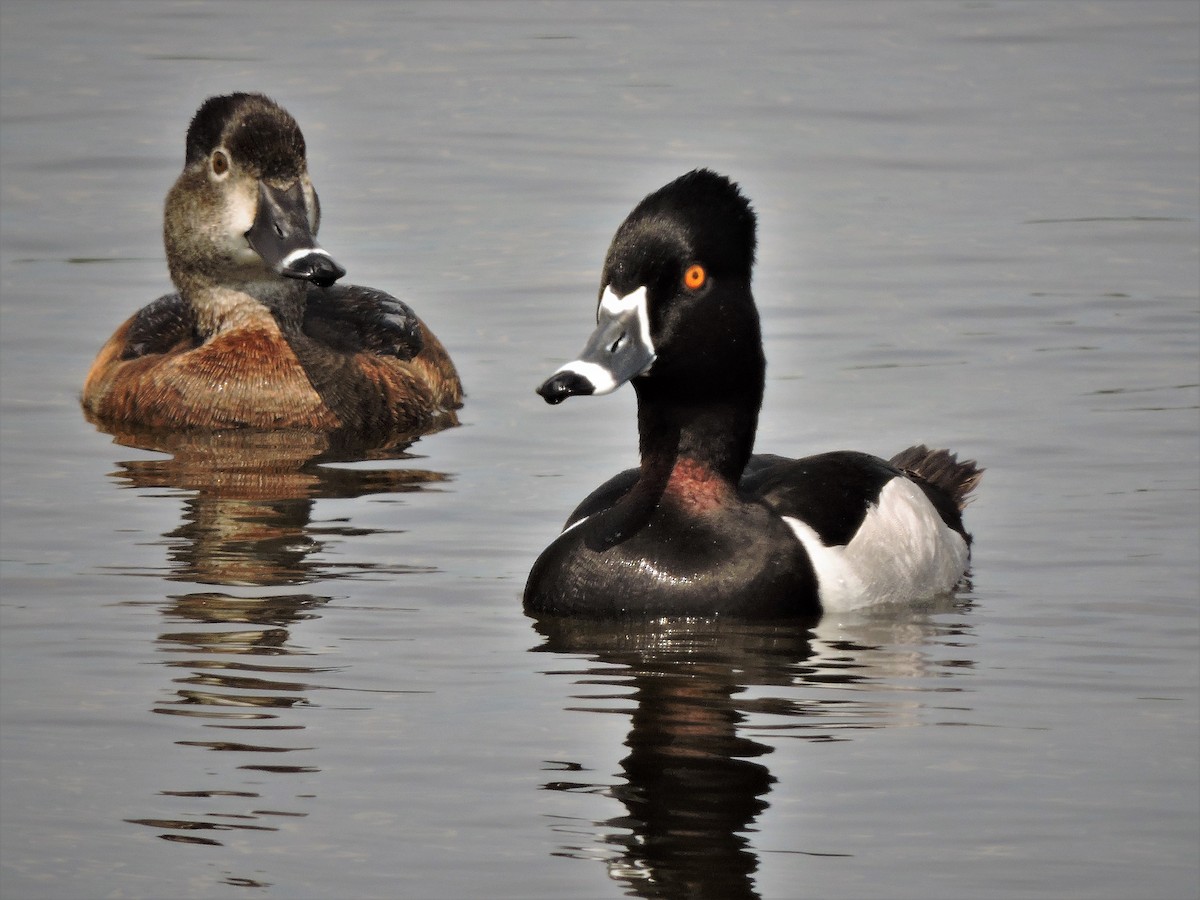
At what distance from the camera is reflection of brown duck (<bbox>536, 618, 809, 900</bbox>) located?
6.39 m

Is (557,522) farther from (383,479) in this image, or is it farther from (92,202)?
(92,202)

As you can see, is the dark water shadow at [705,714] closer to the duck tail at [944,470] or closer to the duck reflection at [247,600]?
the duck reflection at [247,600]

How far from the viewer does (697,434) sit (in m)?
8.71

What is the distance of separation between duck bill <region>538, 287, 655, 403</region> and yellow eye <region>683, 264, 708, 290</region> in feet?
0.54

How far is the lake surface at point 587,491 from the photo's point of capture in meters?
6.67

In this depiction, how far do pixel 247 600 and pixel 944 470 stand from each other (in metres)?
2.93

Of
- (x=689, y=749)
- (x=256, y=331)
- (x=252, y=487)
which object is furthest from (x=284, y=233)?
(x=689, y=749)

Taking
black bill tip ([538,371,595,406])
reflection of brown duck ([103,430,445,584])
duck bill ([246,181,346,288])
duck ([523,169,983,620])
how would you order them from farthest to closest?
duck bill ([246,181,346,288])
reflection of brown duck ([103,430,445,584])
duck ([523,169,983,620])
black bill tip ([538,371,595,406])

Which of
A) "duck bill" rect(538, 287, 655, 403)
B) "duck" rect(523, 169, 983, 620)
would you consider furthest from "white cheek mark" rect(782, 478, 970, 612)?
"duck bill" rect(538, 287, 655, 403)

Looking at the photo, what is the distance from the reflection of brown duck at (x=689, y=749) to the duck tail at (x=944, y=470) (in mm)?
1681

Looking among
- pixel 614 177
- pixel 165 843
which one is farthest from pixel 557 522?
pixel 614 177

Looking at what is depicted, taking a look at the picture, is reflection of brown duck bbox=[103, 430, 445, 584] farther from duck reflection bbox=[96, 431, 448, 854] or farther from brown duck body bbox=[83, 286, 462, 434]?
brown duck body bbox=[83, 286, 462, 434]

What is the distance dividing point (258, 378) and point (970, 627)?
4564 millimetres

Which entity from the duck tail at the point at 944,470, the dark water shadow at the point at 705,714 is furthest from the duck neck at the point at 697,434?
the duck tail at the point at 944,470
